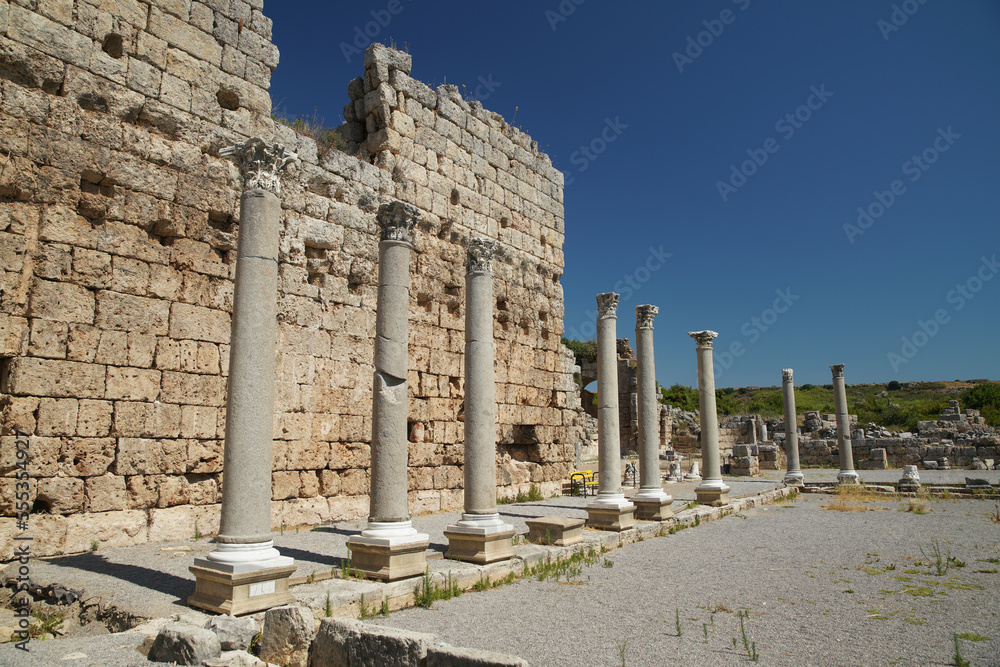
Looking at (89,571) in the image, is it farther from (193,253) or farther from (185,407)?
(193,253)

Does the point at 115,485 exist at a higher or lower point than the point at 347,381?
lower

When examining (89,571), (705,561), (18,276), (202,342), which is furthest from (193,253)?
(705,561)

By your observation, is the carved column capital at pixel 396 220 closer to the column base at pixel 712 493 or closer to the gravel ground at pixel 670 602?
the gravel ground at pixel 670 602

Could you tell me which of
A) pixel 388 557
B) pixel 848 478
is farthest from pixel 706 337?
pixel 388 557

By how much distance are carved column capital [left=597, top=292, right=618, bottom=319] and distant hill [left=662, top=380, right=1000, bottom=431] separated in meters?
31.9

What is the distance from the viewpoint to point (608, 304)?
1137cm

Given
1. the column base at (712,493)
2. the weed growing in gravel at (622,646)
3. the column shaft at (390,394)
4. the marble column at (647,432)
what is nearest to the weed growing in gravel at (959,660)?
the weed growing in gravel at (622,646)

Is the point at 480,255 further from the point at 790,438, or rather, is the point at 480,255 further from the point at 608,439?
the point at 790,438

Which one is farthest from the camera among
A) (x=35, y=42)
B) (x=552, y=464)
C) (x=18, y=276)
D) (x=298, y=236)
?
(x=552, y=464)

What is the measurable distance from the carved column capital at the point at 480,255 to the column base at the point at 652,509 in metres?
5.30

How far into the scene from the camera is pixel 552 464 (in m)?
14.6

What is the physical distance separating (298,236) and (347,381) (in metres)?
2.41

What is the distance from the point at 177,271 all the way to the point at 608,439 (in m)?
6.94

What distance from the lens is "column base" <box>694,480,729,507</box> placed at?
1358 cm
